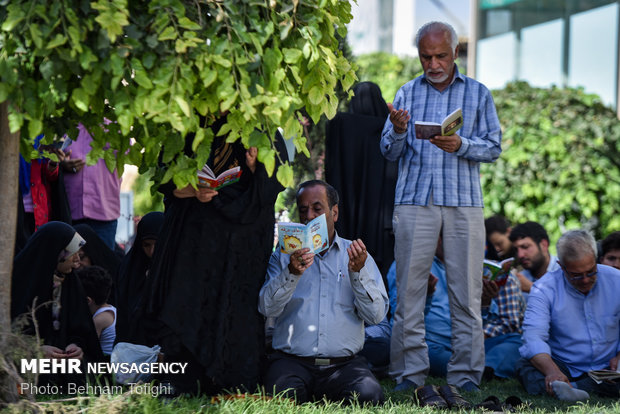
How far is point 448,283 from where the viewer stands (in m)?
4.88

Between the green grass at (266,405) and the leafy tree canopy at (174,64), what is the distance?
960mm

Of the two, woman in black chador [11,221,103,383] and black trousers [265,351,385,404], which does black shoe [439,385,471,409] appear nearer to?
black trousers [265,351,385,404]

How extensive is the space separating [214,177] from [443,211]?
5.20ft

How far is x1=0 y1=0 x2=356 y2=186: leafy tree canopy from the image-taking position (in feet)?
9.30

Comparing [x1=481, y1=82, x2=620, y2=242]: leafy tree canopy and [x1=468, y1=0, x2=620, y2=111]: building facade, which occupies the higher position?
[x1=468, y1=0, x2=620, y2=111]: building facade

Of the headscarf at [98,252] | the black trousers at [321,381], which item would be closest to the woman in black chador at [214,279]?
the black trousers at [321,381]

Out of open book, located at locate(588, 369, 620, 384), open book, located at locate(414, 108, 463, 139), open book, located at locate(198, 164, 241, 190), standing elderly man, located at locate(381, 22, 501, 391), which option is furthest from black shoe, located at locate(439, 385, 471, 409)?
open book, located at locate(198, 164, 241, 190)

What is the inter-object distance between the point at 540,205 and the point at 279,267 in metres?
5.86

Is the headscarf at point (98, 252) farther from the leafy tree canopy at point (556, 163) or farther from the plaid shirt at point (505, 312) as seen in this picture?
the leafy tree canopy at point (556, 163)

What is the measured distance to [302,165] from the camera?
656 cm

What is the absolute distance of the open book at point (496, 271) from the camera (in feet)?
17.5

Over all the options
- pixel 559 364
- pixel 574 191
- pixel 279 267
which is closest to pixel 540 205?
pixel 574 191

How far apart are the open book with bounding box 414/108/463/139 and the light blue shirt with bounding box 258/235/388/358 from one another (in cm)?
80

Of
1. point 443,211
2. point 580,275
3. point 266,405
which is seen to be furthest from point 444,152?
point 266,405
